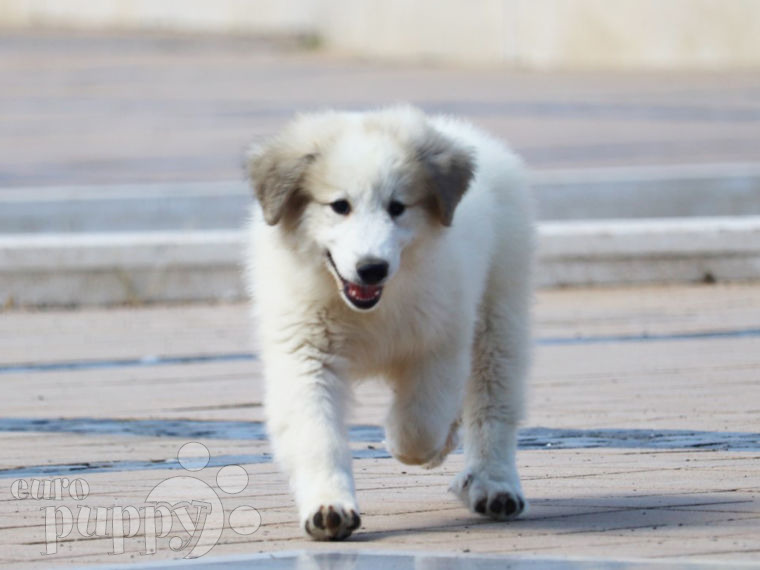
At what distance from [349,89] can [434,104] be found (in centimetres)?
317

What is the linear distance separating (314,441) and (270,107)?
52.7ft

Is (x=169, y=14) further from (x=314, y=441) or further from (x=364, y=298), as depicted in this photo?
(x=314, y=441)

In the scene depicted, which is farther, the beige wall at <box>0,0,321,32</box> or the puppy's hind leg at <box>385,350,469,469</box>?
the beige wall at <box>0,0,321,32</box>

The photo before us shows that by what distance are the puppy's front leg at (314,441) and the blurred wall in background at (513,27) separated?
20.9 metres

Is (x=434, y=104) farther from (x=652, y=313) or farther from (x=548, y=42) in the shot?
(x=652, y=313)

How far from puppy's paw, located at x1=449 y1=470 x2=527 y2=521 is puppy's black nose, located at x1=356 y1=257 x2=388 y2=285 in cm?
79

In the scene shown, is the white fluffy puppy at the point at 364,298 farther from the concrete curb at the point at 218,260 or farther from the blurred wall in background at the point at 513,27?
the blurred wall in background at the point at 513,27

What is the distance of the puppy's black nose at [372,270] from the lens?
426 cm

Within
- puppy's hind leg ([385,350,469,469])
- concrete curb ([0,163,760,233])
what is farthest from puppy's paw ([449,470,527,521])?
concrete curb ([0,163,760,233])

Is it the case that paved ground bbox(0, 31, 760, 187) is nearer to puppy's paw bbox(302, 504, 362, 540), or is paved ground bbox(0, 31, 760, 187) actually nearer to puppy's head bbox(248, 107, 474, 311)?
puppy's head bbox(248, 107, 474, 311)

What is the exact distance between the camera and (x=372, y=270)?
14.0ft

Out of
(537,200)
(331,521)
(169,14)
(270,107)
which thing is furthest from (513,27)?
(331,521)

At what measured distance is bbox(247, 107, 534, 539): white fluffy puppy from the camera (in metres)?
4.34

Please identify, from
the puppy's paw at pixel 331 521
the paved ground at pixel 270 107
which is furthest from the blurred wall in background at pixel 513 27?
the puppy's paw at pixel 331 521
